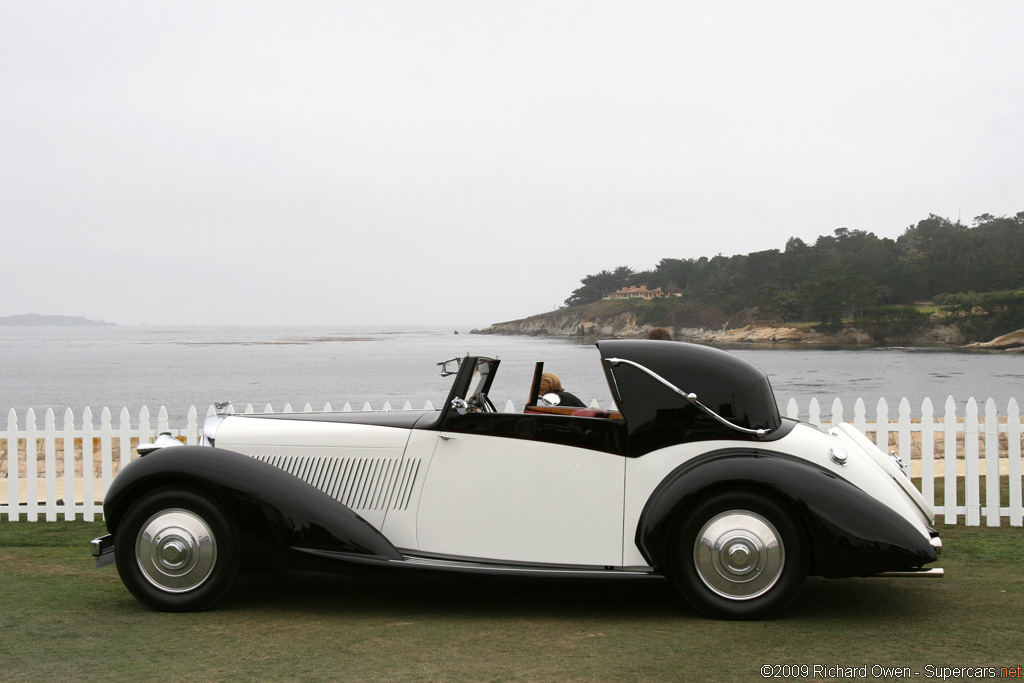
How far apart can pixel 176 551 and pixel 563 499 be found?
2268mm

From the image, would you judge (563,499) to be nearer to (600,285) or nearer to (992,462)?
(992,462)

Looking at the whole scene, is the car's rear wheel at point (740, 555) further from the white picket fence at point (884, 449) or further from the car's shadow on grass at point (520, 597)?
the white picket fence at point (884, 449)

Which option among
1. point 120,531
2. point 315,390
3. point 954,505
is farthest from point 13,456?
point 315,390

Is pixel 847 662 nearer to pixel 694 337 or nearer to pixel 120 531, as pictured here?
pixel 120 531

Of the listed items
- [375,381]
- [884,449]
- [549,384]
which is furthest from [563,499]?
[375,381]

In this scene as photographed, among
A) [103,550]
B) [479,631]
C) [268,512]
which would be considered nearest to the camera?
[479,631]

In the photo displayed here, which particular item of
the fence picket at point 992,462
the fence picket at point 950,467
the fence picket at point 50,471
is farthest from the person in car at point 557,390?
the fence picket at point 50,471

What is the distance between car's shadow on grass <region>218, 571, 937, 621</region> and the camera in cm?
486

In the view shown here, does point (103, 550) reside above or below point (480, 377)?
below

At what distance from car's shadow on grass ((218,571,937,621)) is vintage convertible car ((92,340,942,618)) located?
0.93ft

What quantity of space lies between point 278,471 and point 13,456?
17.5 ft

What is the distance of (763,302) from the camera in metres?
126

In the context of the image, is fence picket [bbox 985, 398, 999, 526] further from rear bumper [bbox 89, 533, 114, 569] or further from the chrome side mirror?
rear bumper [bbox 89, 533, 114, 569]

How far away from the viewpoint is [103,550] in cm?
507
